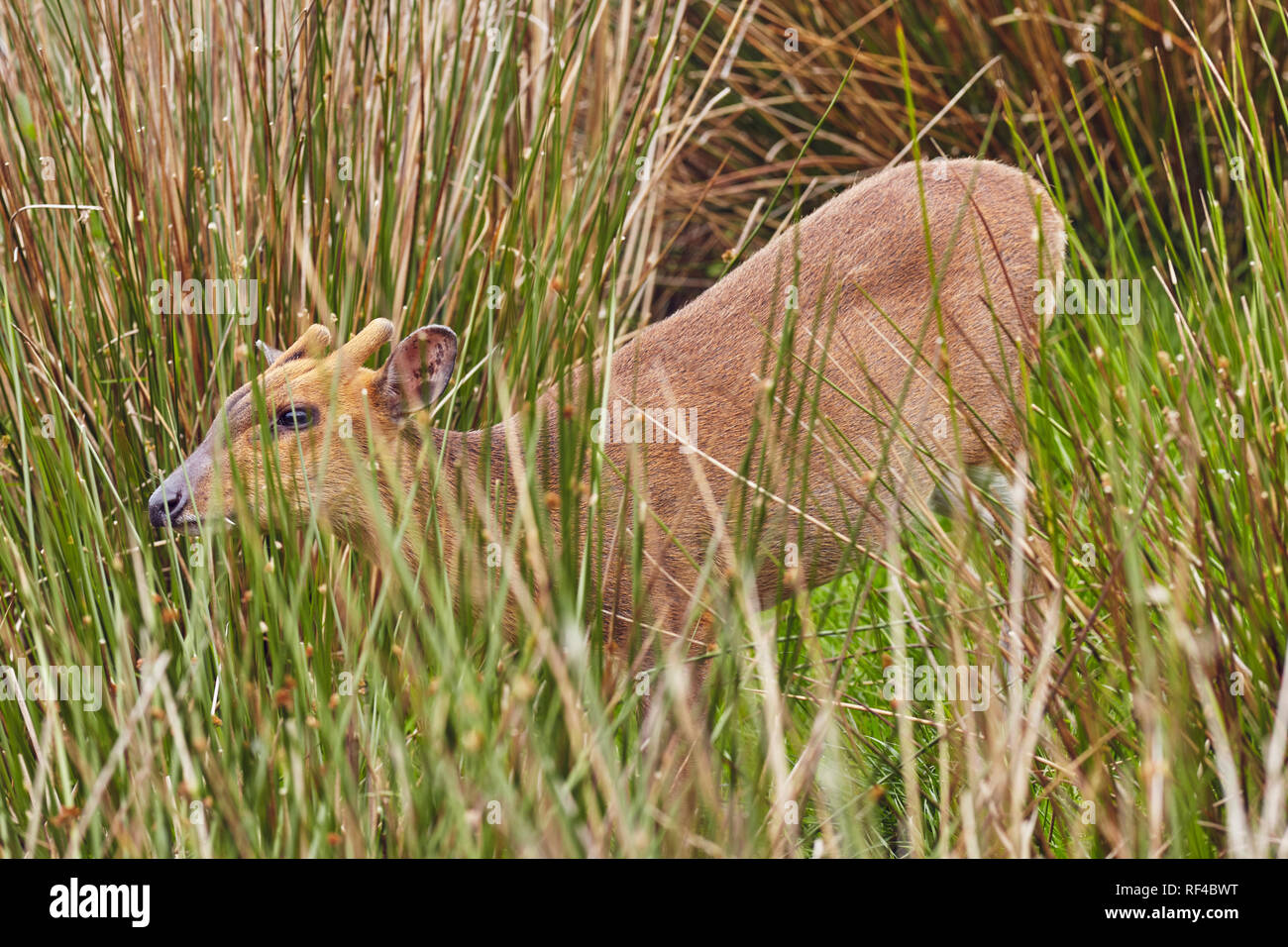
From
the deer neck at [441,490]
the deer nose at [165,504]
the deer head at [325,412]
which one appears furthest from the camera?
the deer neck at [441,490]

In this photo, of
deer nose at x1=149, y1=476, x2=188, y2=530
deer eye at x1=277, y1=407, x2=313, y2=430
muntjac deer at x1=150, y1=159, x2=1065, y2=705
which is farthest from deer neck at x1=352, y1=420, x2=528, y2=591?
deer nose at x1=149, y1=476, x2=188, y2=530

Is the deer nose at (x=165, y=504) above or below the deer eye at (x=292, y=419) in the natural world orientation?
below

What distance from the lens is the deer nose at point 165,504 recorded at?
9.95ft

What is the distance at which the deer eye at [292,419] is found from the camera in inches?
130

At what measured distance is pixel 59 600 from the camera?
2.68m

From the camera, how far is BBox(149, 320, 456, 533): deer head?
3197 mm

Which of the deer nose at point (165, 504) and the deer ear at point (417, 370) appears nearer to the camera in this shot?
the deer nose at point (165, 504)

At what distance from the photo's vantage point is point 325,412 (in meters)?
3.33

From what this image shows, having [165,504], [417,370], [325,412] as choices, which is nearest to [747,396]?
[417,370]

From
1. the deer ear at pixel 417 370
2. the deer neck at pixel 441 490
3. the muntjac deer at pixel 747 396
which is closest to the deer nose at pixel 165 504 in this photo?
the muntjac deer at pixel 747 396

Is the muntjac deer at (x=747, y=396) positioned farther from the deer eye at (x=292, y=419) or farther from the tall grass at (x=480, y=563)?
the tall grass at (x=480, y=563)

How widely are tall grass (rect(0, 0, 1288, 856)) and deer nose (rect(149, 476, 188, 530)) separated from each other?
68 millimetres

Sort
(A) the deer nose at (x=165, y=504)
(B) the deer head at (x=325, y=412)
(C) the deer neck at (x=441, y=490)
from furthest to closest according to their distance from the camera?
1. (C) the deer neck at (x=441, y=490)
2. (B) the deer head at (x=325, y=412)
3. (A) the deer nose at (x=165, y=504)

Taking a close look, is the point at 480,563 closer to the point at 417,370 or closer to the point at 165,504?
the point at 417,370
